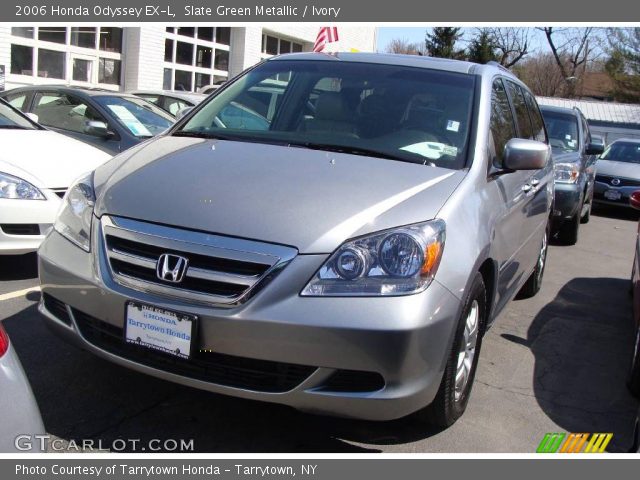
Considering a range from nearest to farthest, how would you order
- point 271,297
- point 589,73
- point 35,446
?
point 35,446 < point 271,297 < point 589,73

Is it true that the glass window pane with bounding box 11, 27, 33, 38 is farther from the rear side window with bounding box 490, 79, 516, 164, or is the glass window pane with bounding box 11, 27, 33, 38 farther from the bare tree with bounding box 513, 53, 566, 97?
the bare tree with bounding box 513, 53, 566, 97

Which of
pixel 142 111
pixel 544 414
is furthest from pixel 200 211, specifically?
pixel 142 111

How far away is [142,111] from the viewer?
8.17 metres

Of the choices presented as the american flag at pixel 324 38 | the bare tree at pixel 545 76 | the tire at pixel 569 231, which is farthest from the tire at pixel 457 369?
the bare tree at pixel 545 76

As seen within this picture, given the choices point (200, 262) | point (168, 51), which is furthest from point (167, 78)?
point (200, 262)

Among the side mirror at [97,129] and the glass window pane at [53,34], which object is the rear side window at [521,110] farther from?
the glass window pane at [53,34]

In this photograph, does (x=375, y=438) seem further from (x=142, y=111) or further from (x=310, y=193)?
(x=142, y=111)

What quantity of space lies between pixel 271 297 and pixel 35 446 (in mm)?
951

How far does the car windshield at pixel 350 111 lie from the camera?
3621 mm

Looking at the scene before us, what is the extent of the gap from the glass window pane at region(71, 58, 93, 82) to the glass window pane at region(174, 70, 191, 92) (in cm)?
296

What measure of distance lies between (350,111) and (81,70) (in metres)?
14.2

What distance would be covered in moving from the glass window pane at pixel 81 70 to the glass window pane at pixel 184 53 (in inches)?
119

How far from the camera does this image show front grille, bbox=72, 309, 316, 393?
8.95ft

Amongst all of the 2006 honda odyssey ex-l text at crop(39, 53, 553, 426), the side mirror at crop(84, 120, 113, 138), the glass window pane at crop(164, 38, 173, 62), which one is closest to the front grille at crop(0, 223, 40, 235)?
the 2006 honda odyssey ex-l text at crop(39, 53, 553, 426)
